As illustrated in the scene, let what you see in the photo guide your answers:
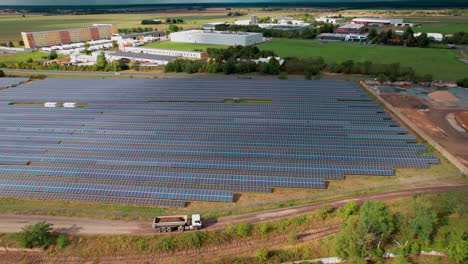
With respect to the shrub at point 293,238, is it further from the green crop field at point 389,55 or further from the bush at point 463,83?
the green crop field at point 389,55

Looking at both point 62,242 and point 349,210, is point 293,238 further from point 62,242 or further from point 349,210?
point 62,242

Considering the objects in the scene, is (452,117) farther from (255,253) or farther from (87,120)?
(87,120)

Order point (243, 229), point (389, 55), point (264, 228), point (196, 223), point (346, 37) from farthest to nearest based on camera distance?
point (346, 37)
point (389, 55)
point (196, 223)
point (264, 228)
point (243, 229)

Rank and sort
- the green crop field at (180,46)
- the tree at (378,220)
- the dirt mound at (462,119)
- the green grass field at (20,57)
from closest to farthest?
the tree at (378,220) → the dirt mound at (462,119) → the green grass field at (20,57) → the green crop field at (180,46)

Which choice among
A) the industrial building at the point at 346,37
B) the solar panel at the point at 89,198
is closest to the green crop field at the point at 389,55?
the industrial building at the point at 346,37

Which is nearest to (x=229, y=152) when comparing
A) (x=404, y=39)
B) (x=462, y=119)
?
(x=462, y=119)

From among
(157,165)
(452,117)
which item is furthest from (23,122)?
(452,117)
